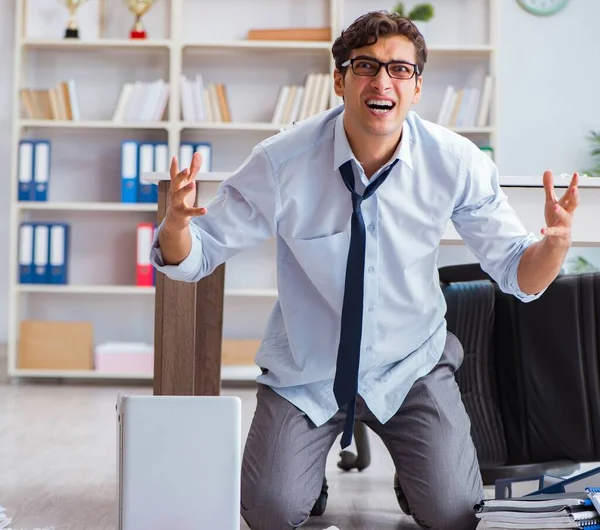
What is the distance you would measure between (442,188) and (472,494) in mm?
588

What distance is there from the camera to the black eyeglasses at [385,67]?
1674 millimetres

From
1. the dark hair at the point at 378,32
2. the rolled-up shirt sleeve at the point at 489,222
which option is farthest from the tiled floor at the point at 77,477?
the dark hair at the point at 378,32

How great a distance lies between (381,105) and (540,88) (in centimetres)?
295

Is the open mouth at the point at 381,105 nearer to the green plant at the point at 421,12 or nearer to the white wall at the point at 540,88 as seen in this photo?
the green plant at the point at 421,12

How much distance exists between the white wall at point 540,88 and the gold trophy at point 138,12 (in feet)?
2.00

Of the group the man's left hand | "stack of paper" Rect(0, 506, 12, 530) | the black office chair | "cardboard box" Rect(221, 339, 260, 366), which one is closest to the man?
the man's left hand

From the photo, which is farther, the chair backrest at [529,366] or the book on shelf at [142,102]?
the book on shelf at [142,102]

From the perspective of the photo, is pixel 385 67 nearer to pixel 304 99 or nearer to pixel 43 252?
pixel 304 99

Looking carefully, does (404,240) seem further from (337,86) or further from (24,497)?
(24,497)

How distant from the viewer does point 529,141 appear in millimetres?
4375

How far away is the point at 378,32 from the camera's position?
1673mm

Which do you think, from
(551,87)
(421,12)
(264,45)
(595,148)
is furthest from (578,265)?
(264,45)

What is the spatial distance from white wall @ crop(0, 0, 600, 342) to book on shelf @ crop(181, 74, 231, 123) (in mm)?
800

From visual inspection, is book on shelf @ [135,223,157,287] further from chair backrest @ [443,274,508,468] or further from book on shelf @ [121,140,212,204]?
chair backrest @ [443,274,508,468]
